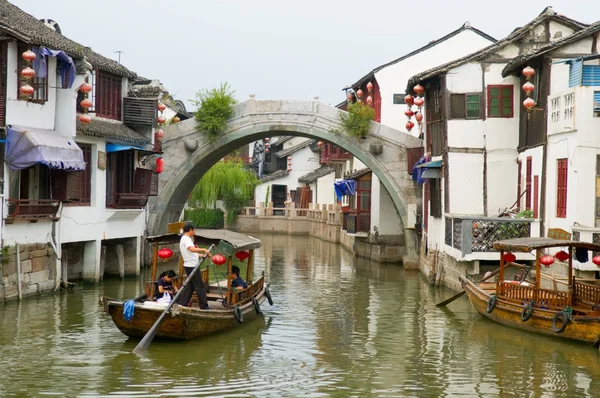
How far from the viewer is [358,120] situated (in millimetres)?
30688

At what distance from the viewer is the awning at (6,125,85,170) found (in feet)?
65.4

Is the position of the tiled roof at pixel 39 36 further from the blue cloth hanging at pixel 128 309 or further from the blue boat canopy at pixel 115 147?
the blue cloth hanging at pixel 128 309

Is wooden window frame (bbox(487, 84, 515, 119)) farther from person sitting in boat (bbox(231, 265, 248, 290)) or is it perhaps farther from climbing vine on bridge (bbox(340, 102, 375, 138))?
person sitting in boat (bbox(231, 265, 248, 290))

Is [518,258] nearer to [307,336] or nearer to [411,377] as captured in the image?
[307,336]

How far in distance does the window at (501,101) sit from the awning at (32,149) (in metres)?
10.8

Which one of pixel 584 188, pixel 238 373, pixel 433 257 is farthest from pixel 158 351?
pixel 433 257

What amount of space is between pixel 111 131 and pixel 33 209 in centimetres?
458

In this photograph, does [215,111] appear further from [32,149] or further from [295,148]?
[295,148]

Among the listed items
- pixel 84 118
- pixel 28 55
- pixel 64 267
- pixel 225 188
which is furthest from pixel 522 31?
pixel 225 188

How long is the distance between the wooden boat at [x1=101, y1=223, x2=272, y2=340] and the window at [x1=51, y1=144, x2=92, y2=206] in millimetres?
4336

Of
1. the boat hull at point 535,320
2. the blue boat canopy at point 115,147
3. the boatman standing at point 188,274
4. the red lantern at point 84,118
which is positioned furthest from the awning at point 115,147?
the boat hull at point 535,320

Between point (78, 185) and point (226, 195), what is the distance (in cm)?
2975

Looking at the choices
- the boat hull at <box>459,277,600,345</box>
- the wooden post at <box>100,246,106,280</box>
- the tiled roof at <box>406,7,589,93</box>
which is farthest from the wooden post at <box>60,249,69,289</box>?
the tiled roof at <box>406,7,589,93</box>

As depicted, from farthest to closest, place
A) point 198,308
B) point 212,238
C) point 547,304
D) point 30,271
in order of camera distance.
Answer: point 30,271, point 212,238, point 547,304, point 198,308
